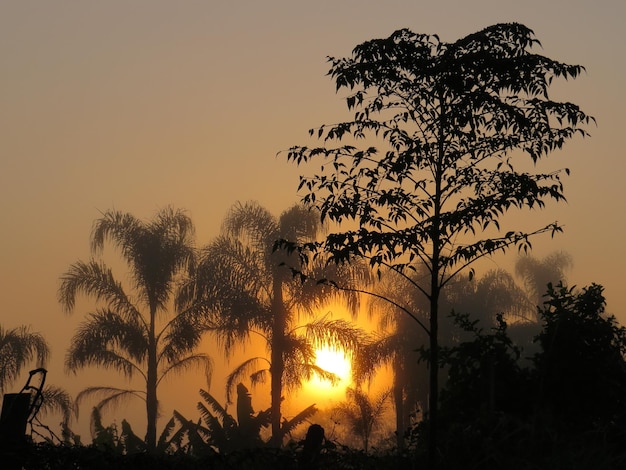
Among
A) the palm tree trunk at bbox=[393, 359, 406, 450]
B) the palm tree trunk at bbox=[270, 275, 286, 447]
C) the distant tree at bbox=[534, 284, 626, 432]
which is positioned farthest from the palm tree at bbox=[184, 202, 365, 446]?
the distant tree at bbox=[534, 284, 626, 432]

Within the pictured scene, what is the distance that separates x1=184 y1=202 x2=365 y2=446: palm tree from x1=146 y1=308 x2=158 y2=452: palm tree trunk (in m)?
2.37

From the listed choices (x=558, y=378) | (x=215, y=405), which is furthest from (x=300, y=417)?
(x=558, y=378)

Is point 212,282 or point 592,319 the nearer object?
point 592,319

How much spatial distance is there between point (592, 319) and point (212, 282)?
26.7 m

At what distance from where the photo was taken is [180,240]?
42469 millimetres

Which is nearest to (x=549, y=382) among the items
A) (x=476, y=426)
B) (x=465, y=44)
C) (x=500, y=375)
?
(x=500, y=375)

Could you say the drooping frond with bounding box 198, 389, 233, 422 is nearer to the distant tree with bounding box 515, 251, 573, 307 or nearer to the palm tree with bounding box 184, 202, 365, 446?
the palm tree with bounding box 184, 202, 365, 446

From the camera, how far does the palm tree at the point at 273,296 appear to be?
4028 centimetres

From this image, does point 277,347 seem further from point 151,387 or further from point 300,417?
point 151,387

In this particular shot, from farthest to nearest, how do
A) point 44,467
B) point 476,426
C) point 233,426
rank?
1. point 233,426
2. point 476,426
3. point 44,467

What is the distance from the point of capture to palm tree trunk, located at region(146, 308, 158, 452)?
3950cm

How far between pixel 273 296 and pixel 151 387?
6.69 m

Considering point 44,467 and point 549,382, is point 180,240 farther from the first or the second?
point 44,467

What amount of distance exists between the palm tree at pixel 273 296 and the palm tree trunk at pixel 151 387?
7.76ft
